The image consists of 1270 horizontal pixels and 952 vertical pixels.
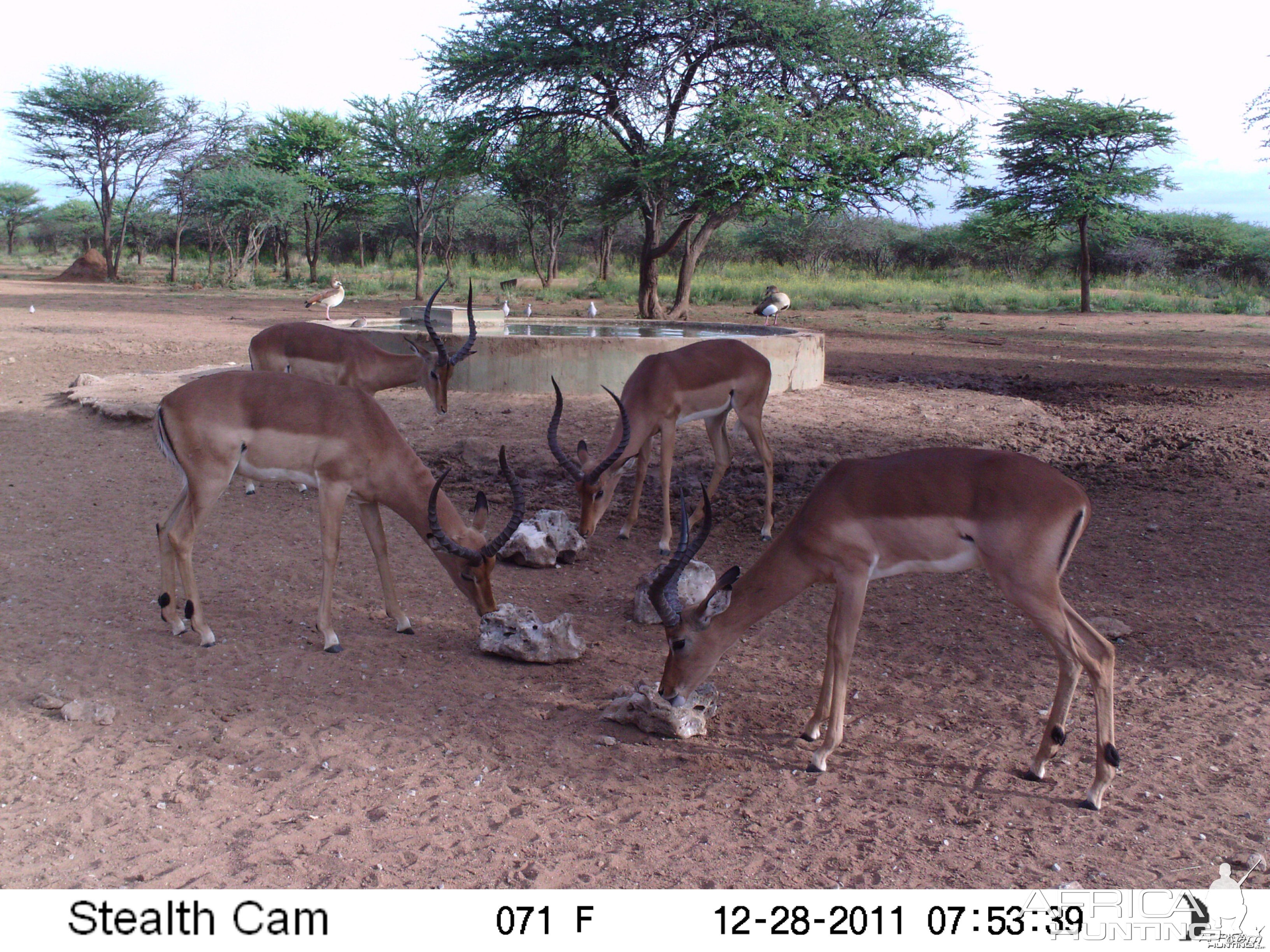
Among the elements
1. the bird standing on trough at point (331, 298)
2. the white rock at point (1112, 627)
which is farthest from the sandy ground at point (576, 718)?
the bird standing on trough at point (331, 298)

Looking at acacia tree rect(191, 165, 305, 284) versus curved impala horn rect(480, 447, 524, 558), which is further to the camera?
acacia tree rect(191, 165, 305, 284)

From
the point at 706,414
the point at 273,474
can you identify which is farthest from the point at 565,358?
the point at 273,474

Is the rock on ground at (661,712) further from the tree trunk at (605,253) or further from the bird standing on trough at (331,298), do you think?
the tree trunk at (605,253)

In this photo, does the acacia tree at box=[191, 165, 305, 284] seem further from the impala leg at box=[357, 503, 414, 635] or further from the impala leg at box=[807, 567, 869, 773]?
the impala leg at box=[807, 567, 869, 773]

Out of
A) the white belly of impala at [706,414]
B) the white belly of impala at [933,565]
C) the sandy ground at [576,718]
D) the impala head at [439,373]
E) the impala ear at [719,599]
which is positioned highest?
the impala head at [439,373]

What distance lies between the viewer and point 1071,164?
26.6 metres

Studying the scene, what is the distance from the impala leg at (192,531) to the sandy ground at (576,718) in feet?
0.61

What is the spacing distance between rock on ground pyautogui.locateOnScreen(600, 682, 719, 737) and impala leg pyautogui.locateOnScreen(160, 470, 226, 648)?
207 centimetres

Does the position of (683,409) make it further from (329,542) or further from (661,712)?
(661,712)

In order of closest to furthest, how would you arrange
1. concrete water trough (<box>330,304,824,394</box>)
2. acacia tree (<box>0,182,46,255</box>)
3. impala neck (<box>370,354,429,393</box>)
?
impala neck (<box>370,354,429,393</box>)
concrete water trough (<box>330,304,824,394</box>)
acacia tree (<box>0,182,46,255</box>)

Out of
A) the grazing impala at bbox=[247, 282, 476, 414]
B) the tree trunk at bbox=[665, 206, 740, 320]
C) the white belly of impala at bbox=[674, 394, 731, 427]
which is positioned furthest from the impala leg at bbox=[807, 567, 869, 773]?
the tree trunk at bbox=[665, 206, 740, 320]

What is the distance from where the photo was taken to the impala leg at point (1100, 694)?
3.63m

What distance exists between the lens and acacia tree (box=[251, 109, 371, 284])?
35.2 m

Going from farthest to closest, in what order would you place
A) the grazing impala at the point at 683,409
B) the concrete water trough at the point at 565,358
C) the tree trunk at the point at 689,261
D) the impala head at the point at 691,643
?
the tree trunk at the point at 689,261
the concrete water trough at the point at 565,358
the grazing impala at the point at 683,409
the impala head at the point at 691,643
